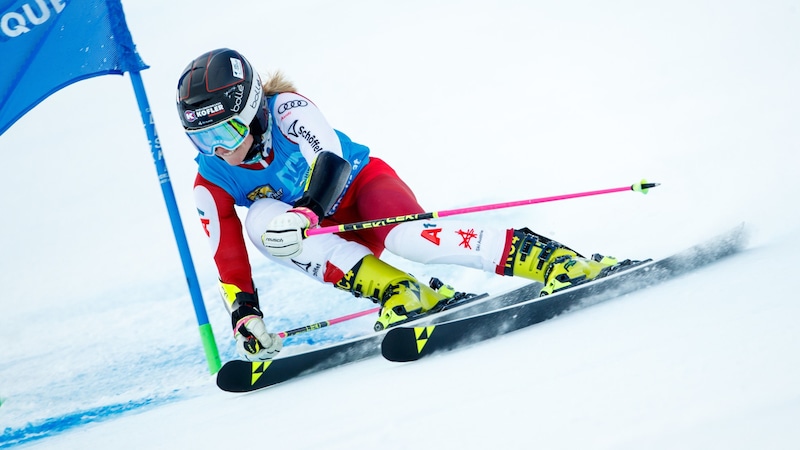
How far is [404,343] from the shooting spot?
7.93ft

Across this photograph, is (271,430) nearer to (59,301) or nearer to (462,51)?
(59,301)

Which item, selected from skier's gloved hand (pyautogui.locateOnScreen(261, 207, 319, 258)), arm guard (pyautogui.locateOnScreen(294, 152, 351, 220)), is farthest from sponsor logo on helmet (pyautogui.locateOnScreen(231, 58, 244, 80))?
skier's gloved hand (pyautogui.locateOnScreen(261, 207, 319, 258))

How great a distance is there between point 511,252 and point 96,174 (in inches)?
277

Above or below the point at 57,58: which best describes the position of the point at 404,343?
below

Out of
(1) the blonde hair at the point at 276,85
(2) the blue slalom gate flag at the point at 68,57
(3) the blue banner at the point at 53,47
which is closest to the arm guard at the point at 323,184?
(1) the blonde hair at the point at 276,85

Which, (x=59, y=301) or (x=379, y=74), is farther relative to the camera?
(x=379, y=74)

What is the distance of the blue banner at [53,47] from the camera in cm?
352

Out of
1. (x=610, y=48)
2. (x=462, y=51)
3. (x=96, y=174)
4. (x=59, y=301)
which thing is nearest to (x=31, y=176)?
(x=96, y=174)

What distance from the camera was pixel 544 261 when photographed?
9.43ft

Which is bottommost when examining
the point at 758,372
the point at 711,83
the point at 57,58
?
the point at 711,83

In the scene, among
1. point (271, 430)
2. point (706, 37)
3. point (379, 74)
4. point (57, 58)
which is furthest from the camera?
point (379, 74)

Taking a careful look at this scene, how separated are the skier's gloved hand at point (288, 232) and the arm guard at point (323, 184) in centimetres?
8

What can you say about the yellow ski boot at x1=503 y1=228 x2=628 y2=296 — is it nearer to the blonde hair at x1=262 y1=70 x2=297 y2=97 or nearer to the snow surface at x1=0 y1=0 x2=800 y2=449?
the snow surface at x1=0 y1=0 x2=800 y2=449

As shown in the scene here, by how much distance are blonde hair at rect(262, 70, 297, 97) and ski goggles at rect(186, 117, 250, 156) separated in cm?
36
